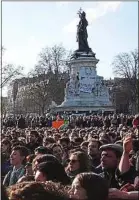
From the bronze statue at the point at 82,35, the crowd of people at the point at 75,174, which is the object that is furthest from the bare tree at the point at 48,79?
the crowd of people at the point at 75,174

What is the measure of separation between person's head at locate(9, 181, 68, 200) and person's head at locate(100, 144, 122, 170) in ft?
7.46

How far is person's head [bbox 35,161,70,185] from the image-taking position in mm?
4758

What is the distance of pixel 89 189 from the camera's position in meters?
3.79

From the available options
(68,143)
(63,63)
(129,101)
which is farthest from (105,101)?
(68,143)

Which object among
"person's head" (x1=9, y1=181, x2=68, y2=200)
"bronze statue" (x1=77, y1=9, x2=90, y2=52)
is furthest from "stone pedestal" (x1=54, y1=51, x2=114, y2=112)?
"person's head" (x1=9, y1=181, x2=68, y2=200)

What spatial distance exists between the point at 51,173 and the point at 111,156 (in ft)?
4.50

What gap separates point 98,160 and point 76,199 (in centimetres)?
428

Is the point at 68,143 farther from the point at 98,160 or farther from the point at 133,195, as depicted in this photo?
the point at 133,195

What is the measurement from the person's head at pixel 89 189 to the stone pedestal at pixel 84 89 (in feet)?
163

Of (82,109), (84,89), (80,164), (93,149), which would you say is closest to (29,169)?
(80,164)

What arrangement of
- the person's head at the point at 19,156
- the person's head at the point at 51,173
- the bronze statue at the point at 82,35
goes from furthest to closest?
the bronze statue at the point at 82,35, the person's head at the point at 19,156, the person's head at the point at 51,173

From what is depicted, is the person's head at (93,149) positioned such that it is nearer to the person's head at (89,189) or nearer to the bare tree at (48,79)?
the person's head at (89,189)

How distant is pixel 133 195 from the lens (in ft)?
13.4

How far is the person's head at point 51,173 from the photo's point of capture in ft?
→ 15.6
